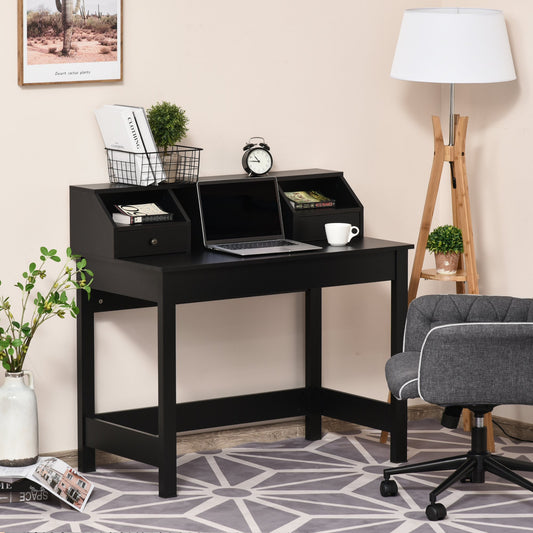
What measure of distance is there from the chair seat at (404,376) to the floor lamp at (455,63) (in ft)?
2.26

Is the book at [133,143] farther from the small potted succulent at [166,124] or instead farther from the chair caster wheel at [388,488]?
the chair caster wheel at [388,488]

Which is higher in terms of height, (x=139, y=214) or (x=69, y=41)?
(x=69, y=41)

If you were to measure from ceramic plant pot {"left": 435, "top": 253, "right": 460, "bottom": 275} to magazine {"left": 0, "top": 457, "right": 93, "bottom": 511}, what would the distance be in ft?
5.29

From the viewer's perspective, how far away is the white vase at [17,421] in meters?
3.76

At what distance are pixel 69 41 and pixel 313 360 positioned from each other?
1.61 meters

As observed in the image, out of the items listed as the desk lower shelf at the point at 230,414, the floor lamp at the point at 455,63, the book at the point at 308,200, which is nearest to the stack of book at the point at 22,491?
the desk lower shelf at the point at 230,414

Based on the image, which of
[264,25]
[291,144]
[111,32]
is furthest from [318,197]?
[111,32]

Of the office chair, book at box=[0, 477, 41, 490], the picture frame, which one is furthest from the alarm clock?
book at box=[0, 477, 41, 490]

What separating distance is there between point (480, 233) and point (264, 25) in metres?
1.26

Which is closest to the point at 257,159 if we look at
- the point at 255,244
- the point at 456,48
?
the point at 255,244

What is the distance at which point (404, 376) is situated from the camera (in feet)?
12.0

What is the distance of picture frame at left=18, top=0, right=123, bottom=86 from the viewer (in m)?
3.90

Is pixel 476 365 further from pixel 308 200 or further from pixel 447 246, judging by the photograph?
pixel 308 200

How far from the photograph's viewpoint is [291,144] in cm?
454
